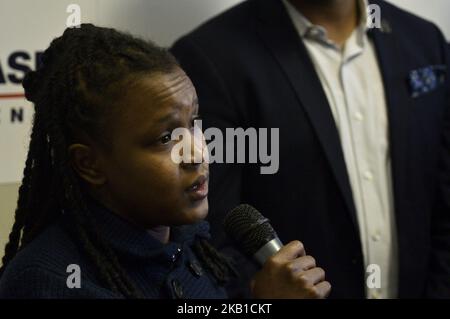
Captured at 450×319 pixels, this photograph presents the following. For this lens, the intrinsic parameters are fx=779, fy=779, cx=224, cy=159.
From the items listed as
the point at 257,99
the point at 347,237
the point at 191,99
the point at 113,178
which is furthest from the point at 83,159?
the point at 347,237

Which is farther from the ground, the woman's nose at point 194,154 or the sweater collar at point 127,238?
the woman's nose at point 194,154

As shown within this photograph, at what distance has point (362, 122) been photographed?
159cm

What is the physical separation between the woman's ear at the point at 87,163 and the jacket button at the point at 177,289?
156mm

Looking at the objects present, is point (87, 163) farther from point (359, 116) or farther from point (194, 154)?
point (359, 116)

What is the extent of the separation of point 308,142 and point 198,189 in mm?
586

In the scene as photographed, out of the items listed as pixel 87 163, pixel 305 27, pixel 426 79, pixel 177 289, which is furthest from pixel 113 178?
pixel 426 79

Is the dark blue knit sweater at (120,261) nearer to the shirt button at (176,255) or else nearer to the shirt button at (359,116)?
the shirt button at (176,255)

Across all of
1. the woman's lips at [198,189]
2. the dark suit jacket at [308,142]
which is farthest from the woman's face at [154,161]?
the dark suit jacket at [308,142]

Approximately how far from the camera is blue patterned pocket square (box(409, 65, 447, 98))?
64.2 inches

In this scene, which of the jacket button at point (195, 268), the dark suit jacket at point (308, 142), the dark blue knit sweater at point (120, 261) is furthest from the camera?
the dark suit jacket at point (308, 142)

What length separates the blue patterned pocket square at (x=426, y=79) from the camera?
5.35 ft

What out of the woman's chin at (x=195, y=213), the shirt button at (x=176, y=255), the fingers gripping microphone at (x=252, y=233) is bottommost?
the shirt button at (x=176, y=255)

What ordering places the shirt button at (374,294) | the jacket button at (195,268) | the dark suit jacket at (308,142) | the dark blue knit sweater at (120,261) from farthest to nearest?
1. the shirt button at (374,294)
2. the dark suit jacket at (308,142)
3. the jacket button at (195,268)
4. the dark blue knit sweater at (120,261)

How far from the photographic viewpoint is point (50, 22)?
5.23ft
